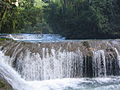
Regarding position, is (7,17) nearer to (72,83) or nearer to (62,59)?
(62,59)

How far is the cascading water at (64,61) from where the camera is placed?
35.3ft

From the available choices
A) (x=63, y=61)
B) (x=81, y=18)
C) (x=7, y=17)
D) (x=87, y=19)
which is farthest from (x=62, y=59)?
(x=81, y=18)

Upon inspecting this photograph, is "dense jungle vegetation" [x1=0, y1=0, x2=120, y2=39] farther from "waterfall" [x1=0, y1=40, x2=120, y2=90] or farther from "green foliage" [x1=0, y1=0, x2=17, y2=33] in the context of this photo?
"waterfall" [x1=0, y1=40, x2=120, y2=90]

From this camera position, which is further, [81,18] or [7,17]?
[81,18]

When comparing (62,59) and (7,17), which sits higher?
(7,17)

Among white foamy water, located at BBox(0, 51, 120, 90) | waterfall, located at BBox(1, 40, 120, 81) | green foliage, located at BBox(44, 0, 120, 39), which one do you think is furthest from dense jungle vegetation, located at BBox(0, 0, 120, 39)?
white foamy water, located at BBox(0, 51, 120, 90)

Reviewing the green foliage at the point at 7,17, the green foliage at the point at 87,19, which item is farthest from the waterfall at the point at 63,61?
the green foliage at the point at 87,19

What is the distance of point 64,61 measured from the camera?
1132 centimetres

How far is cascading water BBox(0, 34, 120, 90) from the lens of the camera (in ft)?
35.3

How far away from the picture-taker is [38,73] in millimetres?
10930

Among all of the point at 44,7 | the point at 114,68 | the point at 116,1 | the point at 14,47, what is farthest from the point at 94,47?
the point at 44,7

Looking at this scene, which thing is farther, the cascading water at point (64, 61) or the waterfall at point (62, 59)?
the waterfall at point (62, 59)

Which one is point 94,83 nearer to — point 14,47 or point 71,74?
point 71,74

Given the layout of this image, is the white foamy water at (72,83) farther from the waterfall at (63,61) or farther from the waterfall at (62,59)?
the waterfall at (62,59)
